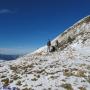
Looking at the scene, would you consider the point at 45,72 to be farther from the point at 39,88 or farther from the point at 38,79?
the point at 39,88

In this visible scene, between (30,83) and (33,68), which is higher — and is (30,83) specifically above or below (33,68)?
below

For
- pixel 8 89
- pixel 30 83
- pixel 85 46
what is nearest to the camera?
pixel 8 89

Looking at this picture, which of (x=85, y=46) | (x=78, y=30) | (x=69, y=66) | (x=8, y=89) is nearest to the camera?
(x=8, y=89)

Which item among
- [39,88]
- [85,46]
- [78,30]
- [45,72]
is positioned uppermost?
[78,30]

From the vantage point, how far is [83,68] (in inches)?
1405

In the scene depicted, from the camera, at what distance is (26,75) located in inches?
1286

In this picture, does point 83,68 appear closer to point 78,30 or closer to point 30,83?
point 30,83

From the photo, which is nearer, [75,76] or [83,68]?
[75,76]

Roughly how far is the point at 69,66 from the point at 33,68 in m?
6.14

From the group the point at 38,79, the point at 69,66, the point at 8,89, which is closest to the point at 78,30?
the point at 69,66

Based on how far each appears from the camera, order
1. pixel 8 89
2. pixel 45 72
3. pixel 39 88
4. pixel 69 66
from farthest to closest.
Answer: pixel 69 66 → pixel 45 72 → pixel 39 88 → pixel 8 89

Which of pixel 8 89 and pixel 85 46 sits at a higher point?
pixel 85 46

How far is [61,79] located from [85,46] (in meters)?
42.3

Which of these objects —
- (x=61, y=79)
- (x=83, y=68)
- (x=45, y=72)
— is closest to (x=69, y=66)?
(x=83, y=68)
